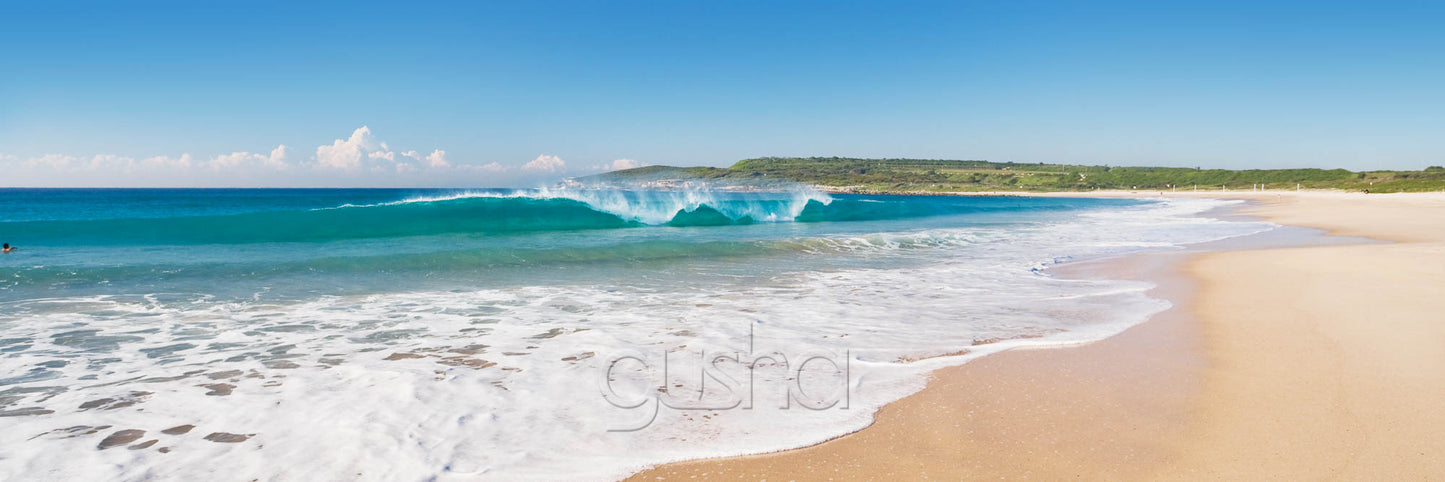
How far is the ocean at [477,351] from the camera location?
3.16m

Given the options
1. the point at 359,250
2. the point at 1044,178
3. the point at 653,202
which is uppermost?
the point at 1044,178

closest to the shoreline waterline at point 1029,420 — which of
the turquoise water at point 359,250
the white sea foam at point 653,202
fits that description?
the turquoise water at point 359,250

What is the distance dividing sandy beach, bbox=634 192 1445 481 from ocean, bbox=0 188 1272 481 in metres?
→ 0.28

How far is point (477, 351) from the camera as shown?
16.5 ft

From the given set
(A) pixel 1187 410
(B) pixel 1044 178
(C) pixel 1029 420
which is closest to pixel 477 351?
(C) pixel 1029 420

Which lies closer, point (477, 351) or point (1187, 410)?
point (1187, 410)

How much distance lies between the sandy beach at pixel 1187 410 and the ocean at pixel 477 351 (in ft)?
0.90

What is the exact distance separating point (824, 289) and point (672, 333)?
3.08 m

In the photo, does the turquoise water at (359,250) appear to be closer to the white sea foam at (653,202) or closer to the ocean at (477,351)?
the ocean at (477,351)

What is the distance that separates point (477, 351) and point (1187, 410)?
4.43m

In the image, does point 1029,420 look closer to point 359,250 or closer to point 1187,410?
point 1187,410

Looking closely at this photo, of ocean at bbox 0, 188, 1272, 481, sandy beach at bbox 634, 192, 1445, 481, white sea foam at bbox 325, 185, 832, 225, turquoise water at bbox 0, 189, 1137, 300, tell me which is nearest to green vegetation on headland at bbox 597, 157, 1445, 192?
white sea foam at bbox 325, 185, 832, 225

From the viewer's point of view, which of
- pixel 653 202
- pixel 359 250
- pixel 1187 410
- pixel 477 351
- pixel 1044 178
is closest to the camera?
pixel 1187 410

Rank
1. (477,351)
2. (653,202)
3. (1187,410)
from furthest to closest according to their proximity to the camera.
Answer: (653,202) < (477,351) < (1187,410)
